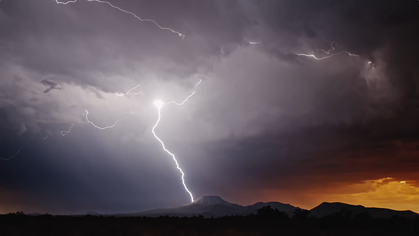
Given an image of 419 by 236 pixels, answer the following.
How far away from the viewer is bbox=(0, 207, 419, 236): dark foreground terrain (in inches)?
861

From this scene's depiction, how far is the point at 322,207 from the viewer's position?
184625 mm

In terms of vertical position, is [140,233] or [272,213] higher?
[272,213]

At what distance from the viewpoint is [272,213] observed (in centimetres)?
2934

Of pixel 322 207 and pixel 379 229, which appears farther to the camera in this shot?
pixel 322 207

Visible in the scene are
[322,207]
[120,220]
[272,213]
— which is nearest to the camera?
[120,220]

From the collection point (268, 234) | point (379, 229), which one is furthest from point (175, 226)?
point (379, 229)

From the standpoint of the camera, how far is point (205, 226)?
2364 cm

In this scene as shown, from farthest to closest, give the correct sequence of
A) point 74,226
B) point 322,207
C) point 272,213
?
point 322,207 < point 272,213 < point 74,226

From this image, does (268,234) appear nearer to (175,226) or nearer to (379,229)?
(175,226)

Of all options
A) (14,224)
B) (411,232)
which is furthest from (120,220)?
(411,232)

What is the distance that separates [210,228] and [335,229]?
34.3ft

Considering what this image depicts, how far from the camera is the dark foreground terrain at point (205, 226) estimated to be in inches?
861

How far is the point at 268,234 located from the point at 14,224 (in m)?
21.2

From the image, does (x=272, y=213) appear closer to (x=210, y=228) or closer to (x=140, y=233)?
(x=210, y=228)
